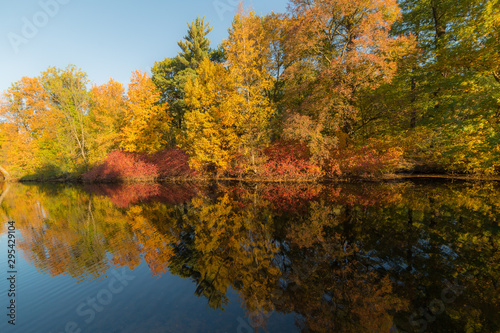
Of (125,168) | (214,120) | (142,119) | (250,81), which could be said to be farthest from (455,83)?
(125,168)

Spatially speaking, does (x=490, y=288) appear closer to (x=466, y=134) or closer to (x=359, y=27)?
(x=466, y=134)

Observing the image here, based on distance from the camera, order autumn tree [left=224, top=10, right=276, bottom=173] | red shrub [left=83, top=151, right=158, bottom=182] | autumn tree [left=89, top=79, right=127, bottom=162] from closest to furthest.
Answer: autumn tree [left=224, top=10, right=276, bottom=173]
red shrub [left=83, top=151, right=158, bottom=182]
autumn tree [left=89, top=79, right=127, bottom=162]

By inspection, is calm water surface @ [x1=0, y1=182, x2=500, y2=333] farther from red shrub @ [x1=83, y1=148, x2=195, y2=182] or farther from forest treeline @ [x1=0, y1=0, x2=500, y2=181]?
red shrub @ [x1=83, y1=148, x2=195, y2=182]

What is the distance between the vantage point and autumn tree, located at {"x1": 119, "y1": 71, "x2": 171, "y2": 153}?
28.3 meters

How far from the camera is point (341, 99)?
1847 centimetres

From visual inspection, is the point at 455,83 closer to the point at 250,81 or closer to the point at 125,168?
the point at 250,81

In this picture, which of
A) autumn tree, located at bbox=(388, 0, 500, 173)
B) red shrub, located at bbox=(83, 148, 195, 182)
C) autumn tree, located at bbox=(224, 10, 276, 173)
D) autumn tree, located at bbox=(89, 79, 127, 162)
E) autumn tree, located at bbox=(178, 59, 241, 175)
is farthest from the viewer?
autumn tree, located at bbox=(89, 79, 127, 162)

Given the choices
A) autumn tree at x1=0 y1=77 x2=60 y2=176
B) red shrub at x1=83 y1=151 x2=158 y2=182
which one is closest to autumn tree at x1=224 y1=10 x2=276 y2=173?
red shrub at x1=83 y1=151 x2=158 y2=182

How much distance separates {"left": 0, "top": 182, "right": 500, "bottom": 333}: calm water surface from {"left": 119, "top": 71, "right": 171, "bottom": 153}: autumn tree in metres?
21.1

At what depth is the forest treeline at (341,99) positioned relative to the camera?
1393cm

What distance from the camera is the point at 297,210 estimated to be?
10312 mm

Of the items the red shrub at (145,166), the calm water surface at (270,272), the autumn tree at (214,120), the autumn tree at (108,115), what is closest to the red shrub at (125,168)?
the red shrub at (145,166)

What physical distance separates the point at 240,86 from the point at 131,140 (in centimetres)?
1770

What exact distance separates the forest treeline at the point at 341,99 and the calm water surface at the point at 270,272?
859cm
